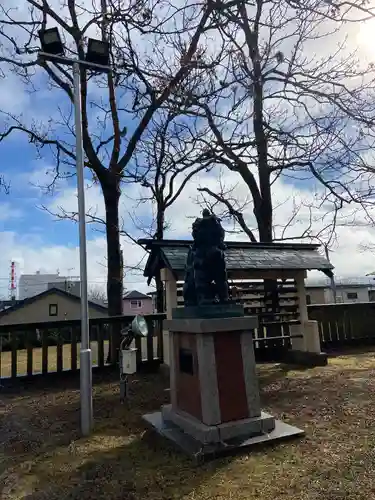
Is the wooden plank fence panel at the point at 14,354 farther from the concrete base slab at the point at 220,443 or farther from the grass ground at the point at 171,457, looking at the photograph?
the concrete base slab at the point at 220,443

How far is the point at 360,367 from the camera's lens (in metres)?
7.04

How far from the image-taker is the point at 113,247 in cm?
927

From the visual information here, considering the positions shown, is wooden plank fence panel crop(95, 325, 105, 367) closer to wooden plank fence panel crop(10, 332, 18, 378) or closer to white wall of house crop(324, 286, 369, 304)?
wooden plank fence panel crop(10, 332, 18, 378)

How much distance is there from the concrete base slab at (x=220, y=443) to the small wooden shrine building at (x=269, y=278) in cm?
304

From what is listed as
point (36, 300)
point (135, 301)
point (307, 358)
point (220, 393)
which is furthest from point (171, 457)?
point (135, 301)

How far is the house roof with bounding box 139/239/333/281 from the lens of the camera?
6.85 meters

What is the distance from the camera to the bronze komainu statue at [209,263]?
4070 mm

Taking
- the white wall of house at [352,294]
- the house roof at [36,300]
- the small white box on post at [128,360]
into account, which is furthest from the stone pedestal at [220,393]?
the white wall of house at [352,294]

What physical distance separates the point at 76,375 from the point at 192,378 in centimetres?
388

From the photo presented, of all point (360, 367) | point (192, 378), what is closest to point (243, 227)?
point (360, 367)

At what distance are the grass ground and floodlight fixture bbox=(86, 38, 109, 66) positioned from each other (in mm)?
4299

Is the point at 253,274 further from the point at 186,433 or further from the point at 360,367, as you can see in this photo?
the point at 186,433

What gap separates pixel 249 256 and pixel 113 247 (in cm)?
338

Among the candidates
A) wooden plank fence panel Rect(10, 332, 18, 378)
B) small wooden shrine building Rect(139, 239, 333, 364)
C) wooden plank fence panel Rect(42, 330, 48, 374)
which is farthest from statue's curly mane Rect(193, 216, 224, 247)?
wooden plank fence panel Rect(10, 332, 18, 378)
